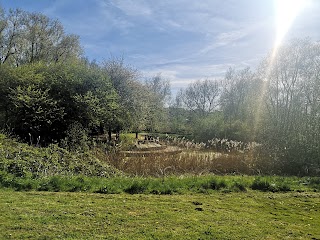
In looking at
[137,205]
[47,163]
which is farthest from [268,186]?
[47,163]

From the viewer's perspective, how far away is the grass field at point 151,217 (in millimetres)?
3314

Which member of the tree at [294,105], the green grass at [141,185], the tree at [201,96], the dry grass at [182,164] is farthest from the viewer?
the tree at [201,96]

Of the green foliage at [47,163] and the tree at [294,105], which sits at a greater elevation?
the tree at [294,105]

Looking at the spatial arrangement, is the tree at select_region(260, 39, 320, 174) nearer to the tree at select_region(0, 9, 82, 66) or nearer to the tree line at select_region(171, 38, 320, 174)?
the tree line at select_region(171, 38, 320, 174)

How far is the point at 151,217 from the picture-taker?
13.0ft

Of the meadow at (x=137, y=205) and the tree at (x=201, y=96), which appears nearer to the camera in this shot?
the meadow at (x=137, y=205)

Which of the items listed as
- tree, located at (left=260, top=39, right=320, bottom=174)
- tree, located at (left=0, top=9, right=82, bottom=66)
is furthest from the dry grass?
tree, located at (left=0, top=9, right=82, bottom=66)

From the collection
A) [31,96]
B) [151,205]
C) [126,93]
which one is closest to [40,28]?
[126,93]

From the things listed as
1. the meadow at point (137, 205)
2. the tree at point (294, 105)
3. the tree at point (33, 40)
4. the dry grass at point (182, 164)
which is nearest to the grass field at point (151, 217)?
the meadow at point (137, 205)

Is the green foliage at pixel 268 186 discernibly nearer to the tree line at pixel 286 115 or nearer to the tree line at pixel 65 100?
the tree line at pixel 286 115

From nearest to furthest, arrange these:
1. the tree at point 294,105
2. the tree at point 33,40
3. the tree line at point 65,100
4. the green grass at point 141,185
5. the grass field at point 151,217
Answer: the grass field at point 151,217
the green grass at point 141,185
the tree at point 294,105
the tree line at point 65,100
the tree at point 33,40

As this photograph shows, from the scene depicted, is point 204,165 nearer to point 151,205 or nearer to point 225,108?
point 151,205

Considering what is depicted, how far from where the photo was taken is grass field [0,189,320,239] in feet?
10.9

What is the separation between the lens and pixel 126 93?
18266mm
